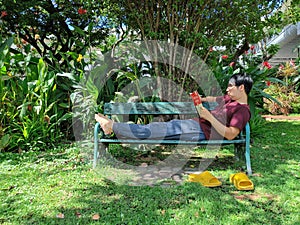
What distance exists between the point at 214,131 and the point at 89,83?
1.87m

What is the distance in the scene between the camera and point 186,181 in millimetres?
2654

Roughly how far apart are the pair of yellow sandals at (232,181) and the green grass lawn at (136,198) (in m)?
0.05

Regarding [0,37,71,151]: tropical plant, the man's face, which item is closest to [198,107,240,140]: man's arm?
the man's face

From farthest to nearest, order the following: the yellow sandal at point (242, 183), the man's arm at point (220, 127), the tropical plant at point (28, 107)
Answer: the tropical plant at point (28, 107)
the man's arm at point (220, 127)
the yellow sandal at point (242, 183)

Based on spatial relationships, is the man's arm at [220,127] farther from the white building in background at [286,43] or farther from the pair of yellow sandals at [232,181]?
the white building in background at [286,43]

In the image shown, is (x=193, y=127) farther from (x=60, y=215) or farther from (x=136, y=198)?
(x=60, y=215)

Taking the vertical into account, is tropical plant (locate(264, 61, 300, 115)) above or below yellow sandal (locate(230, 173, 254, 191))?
above

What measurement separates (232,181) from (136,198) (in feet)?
3.02

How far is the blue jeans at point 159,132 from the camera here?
2.89 meters

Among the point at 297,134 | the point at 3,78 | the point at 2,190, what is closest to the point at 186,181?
the point at 2,190

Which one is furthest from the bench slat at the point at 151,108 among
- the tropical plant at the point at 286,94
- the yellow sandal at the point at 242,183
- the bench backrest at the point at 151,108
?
the tropical plant at the point at 286,94

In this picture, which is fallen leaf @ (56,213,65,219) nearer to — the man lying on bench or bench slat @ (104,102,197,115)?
the man lying on bench

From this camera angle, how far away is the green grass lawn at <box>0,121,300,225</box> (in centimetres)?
194

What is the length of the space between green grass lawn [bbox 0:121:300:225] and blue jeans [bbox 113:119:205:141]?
0.45 metres
